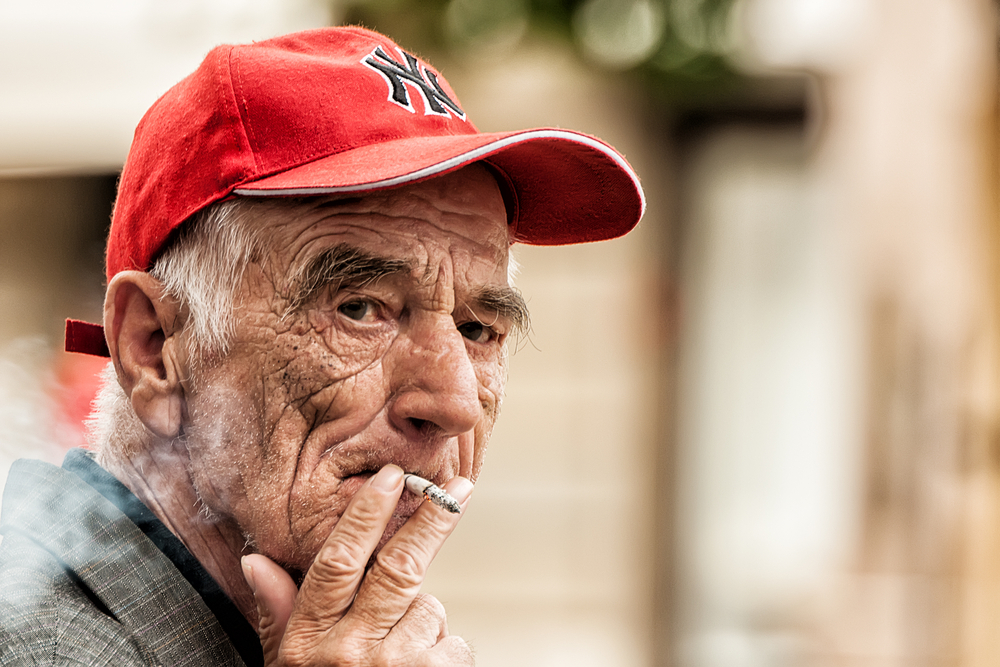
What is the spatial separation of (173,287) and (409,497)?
517 mm

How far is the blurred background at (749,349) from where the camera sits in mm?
4930

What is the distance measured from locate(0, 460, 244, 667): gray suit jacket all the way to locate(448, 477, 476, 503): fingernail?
1.34 feet

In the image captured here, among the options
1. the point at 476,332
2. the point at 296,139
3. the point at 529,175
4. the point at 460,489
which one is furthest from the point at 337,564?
the point at 529,175

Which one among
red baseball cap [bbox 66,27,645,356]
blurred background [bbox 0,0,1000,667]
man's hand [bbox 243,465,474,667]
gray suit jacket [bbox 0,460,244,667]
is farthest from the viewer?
blurred background [bbox 0,0,1000,667]

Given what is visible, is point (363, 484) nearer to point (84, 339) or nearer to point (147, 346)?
point (147, 346)

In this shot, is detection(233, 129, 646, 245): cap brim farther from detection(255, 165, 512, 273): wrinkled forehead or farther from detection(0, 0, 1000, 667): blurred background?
detection(0, 0, 1000, 667): blurred background

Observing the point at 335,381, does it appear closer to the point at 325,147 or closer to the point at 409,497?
the point at 409,497

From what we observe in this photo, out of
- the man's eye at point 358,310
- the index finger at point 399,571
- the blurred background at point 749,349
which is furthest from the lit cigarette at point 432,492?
the blurred background at point 749,349

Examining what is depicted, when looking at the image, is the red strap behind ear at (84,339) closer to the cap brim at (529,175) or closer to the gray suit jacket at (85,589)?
the gray suit jacket at (85,589)

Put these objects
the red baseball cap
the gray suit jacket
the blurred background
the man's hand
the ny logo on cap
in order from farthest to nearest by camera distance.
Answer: the blurred background → the ny logo on cap → the red baseball cap → the man's hand → the gray suit jacket

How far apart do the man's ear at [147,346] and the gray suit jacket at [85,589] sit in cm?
16

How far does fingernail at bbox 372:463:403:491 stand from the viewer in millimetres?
1406

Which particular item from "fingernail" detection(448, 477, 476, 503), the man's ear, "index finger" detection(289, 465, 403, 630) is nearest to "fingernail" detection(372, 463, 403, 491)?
"index finger" detection(289, 465, 403, 630)

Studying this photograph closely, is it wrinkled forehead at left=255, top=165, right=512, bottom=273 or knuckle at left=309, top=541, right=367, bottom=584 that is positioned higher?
wrinkled forehead at left=255, top=165, right=512, bottom=273
